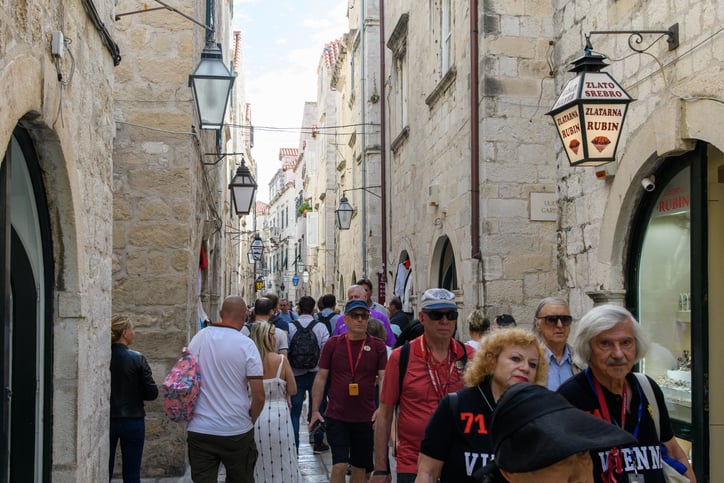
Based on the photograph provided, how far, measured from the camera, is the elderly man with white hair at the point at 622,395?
298 centimetres

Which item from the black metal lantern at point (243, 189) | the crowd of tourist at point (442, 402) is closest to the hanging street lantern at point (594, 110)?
the crowd of tourist at point (442, 402)

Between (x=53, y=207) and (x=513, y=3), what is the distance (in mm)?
6821

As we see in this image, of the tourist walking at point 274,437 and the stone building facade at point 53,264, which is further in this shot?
the tourist walking at point 274,437

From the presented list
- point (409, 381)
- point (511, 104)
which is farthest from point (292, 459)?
point (511, 104)

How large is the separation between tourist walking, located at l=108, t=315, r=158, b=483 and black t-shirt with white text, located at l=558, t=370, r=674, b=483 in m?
4.01

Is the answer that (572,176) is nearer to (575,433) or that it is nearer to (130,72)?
(130,72)

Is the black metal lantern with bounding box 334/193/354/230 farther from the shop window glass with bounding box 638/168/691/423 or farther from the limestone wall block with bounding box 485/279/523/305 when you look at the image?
the shop window glass with bounding box 638/168/691/423

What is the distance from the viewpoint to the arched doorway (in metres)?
4.38

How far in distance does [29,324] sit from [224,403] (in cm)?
150

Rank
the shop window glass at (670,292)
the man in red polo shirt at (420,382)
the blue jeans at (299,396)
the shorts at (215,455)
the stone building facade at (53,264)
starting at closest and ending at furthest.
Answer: the stone building facade at (53,264) → the man in red polo shirt at (420,382) → the shorts at (215,455) → the shop window glass at (670,292) → the blue jeans at (299,396)

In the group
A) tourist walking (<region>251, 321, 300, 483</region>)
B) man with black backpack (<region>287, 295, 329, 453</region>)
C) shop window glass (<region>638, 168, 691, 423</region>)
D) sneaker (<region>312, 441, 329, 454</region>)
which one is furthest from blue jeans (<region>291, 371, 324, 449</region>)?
shop window glass (<region>638, 168, 691, 423</region>)

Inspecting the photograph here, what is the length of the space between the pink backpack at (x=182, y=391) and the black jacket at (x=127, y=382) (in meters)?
0.95

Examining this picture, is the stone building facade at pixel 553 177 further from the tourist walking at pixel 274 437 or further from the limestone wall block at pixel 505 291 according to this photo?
the tourist walking at pixel 274 437

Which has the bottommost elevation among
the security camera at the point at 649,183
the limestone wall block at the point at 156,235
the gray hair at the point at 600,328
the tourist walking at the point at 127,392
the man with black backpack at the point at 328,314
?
the tourist walking at the point at 127,392
